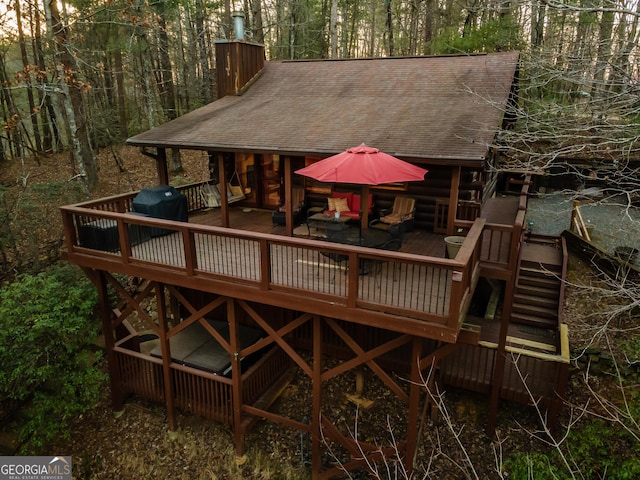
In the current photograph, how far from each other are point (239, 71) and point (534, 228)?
11.9 m

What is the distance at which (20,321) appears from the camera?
24.8ft

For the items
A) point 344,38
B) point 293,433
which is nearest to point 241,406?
point 293,433

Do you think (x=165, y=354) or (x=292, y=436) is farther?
(x=292, y=436)

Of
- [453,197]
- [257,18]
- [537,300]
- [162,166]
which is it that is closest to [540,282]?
[537,300]

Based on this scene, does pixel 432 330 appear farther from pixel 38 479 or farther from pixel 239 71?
pixel 239 71

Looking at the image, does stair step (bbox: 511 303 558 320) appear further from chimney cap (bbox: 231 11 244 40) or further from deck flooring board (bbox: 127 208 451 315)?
chimney cap (bbox: 231 11 244 40)

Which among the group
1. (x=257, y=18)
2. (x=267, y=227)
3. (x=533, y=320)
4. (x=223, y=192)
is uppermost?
(x=257, y=18)

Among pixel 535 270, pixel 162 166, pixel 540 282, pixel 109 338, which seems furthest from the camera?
pixel 535 270

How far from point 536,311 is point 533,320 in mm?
300

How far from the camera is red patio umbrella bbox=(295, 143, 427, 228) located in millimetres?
6348

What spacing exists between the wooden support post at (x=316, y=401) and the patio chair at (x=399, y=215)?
2.77 meters

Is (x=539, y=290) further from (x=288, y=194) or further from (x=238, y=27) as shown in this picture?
(x=238, y=27)

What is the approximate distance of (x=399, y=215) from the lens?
29.7 ft

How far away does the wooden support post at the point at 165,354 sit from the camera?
805cm
